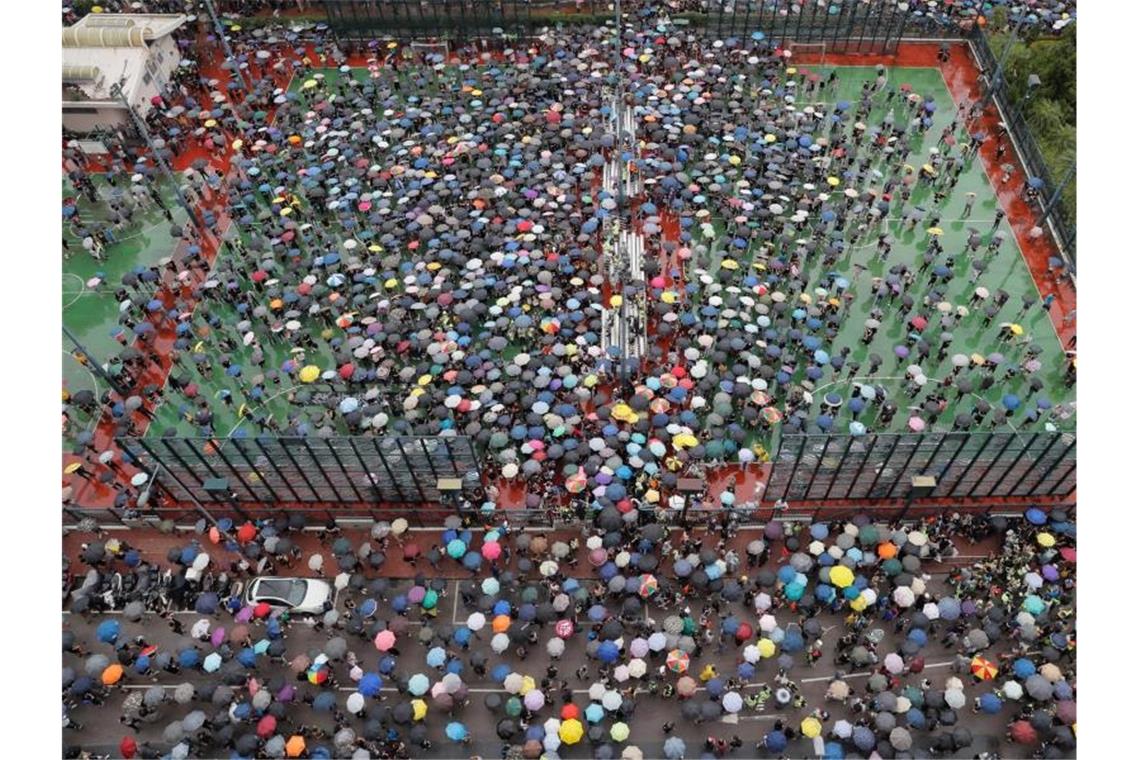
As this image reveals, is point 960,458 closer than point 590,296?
Yes

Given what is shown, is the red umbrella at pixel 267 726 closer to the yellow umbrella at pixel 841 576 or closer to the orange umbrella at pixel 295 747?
the orange umbrella at pixel 295 747

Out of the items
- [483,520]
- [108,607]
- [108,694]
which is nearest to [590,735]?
[483,520]

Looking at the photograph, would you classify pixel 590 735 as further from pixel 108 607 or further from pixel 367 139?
pixel 367 139

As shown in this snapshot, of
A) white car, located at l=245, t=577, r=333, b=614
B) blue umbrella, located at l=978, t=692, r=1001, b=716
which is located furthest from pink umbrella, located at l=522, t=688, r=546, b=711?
blue umbrella, located at l=978, t=692, r=1001, b=716

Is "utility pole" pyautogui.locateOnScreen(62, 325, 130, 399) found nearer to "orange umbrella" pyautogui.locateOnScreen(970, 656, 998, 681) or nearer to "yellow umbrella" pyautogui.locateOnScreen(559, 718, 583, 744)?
"yellow umbrella" pyautogui.locateOnScreen(559, 718, 583, 744)

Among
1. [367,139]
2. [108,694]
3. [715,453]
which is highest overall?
[367,139]

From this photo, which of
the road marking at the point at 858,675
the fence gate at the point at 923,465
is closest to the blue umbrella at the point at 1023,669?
the road marking at the point at 858,675
